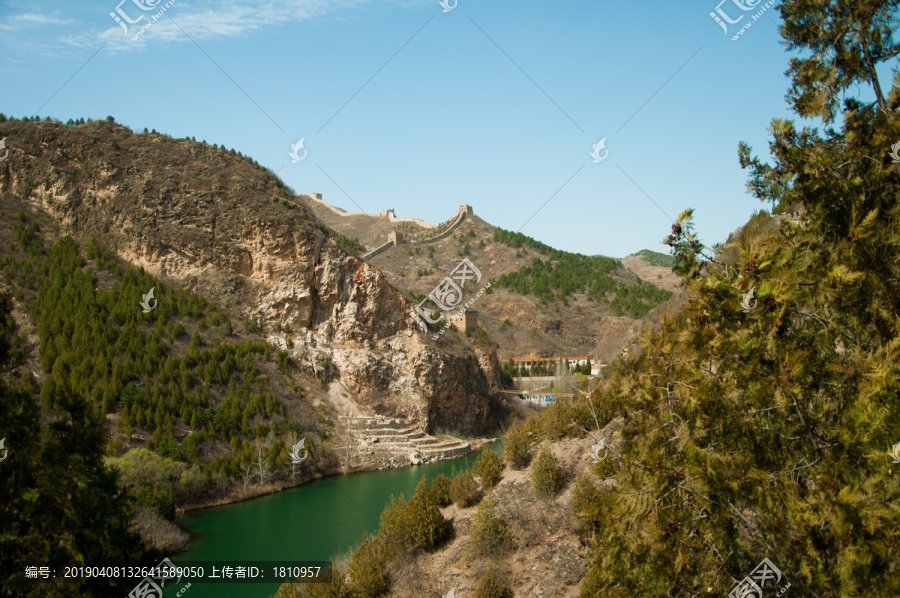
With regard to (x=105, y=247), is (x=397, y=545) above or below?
below

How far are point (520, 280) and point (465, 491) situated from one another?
5540cm

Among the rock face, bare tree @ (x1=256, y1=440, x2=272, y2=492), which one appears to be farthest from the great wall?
bare tree @ (x1=256, y1=440, x2=272, y2=492)

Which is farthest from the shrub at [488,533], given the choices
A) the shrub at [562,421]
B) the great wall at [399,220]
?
the great wall at [399,220]

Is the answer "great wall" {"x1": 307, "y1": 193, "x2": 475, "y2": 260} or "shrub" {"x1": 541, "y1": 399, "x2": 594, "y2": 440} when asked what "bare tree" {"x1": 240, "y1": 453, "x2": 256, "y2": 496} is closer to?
"shrub" {"x1": 541, "y1": 399, "x2": 594, "y2": 440}

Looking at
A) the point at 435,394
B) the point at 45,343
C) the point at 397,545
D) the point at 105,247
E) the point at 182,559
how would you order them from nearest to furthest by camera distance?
the point at 397,545 → the point at 182,559 → the point at 45,343 → the point at 105,247 → the point at 435,394

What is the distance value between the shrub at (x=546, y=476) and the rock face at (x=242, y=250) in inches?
912

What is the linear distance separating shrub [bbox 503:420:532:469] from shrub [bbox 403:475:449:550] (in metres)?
2.49

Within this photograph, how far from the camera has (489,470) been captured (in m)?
13.4

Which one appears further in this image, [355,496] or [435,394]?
[435,394]

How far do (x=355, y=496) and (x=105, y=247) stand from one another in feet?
70.2

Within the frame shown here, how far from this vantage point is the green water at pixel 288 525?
16859mm

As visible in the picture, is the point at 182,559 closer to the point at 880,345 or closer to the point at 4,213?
the point at 880,345

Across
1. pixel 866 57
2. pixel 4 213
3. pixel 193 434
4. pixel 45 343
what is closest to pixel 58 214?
pixel 4 213

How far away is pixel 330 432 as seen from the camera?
3086 centimetres
